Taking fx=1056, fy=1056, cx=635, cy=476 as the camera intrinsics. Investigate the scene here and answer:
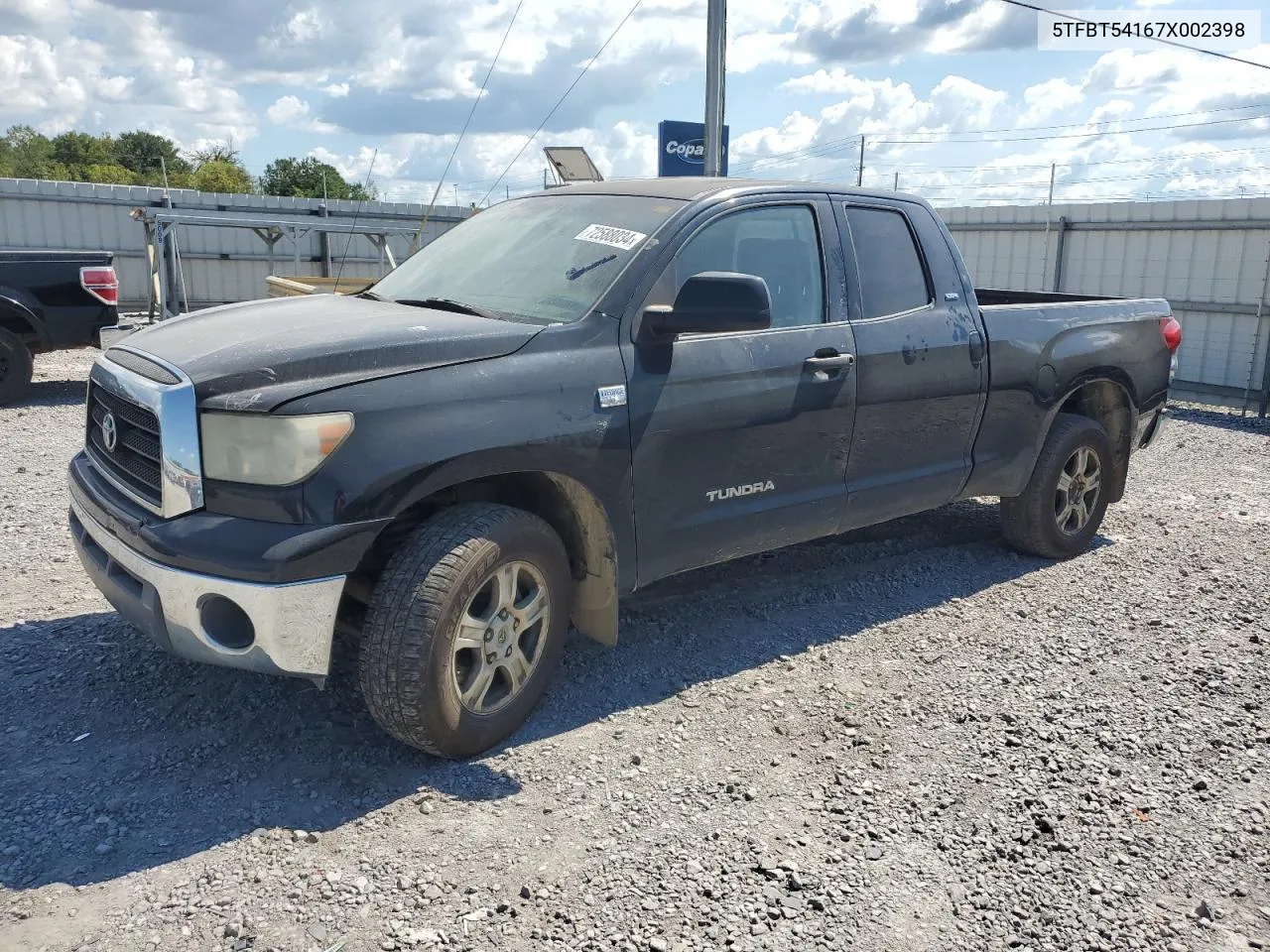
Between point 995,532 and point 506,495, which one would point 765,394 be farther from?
point 995,532

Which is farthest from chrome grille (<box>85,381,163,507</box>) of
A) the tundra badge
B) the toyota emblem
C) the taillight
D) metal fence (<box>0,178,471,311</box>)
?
metal fence (<box>0,178,471,311</box>)

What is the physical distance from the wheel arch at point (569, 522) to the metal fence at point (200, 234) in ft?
41.8

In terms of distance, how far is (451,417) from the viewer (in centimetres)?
327

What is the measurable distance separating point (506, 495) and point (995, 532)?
3748mm

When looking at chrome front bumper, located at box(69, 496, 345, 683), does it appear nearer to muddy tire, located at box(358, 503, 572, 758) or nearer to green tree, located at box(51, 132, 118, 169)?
muddy tire, located at box(358, 503, 572, 758)

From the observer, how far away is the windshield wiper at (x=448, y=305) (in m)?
3.82

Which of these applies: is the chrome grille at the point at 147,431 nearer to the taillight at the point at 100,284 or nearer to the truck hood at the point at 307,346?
the truck hood at the point at 307,346

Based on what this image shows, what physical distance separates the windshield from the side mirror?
319mm

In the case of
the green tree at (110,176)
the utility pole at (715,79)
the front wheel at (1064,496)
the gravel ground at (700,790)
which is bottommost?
the gravel ground at (700,790)

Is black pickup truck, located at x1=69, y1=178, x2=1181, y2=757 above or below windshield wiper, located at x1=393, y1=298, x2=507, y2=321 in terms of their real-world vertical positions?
below

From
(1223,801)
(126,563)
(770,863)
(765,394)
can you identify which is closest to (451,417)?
(126,563)

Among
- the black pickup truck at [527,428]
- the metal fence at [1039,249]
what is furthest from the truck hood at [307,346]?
the metal fence at [1039,249]

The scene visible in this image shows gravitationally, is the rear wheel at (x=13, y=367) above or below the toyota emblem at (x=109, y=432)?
below

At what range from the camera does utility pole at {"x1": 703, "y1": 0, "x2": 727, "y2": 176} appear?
12.2 metres
